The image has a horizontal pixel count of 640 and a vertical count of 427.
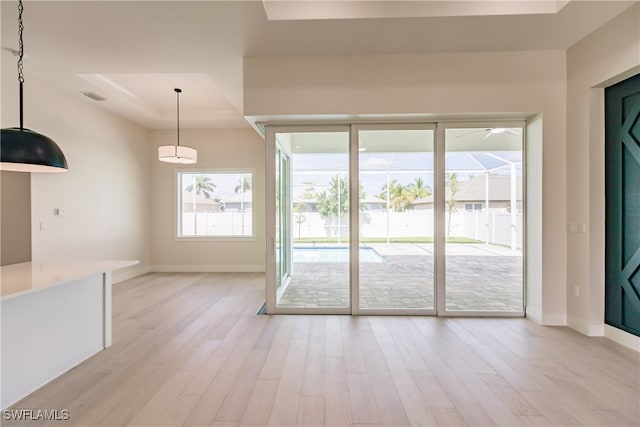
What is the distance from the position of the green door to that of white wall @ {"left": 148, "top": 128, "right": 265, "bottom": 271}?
5451 mm

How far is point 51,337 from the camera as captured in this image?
7.82 feet

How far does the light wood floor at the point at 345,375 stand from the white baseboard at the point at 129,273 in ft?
7.41

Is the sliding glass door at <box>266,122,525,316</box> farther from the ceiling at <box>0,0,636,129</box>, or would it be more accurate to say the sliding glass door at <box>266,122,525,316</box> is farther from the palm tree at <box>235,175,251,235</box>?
the palm tree at <box>235,175,251,235</box>

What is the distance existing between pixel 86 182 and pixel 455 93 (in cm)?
575

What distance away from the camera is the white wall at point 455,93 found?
3.38 m

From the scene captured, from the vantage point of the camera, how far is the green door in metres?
2.83

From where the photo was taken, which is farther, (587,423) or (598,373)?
(598,373)

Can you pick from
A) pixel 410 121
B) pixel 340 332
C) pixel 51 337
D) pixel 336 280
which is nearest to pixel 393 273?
pixel 336 280

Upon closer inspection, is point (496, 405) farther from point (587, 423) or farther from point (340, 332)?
point (340, 332)

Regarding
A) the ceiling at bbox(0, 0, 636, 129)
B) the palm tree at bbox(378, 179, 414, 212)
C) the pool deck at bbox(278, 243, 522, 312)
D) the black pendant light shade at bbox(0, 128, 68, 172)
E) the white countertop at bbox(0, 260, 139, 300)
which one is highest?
the ceiling at bbox(0, 0, 636, 129)

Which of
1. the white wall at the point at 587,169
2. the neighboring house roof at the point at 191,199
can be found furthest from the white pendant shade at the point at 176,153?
the white wall at the point at 587,169

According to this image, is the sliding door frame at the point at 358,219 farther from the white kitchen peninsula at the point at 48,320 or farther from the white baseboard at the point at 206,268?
the white baseboard at the point at 206,268

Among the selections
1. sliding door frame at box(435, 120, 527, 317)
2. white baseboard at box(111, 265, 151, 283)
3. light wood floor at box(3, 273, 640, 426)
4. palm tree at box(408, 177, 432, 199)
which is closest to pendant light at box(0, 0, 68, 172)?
light wood floor at box(3, 273, 640, 426)

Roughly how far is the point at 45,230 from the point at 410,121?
5266mm
